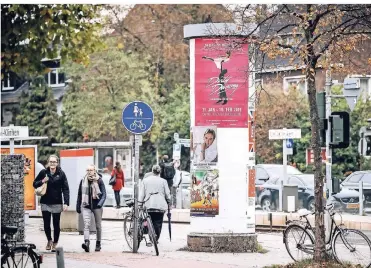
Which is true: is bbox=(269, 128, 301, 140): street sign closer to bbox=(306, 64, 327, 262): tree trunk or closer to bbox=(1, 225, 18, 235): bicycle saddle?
bbox=(306, 64, 327, 262): tree trunk

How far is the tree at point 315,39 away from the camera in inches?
569

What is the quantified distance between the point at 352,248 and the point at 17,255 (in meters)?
5.20

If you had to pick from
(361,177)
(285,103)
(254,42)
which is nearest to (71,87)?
(285,103)

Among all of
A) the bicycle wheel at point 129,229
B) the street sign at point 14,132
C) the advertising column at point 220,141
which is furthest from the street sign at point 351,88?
the bicycle wheel at point 129,229

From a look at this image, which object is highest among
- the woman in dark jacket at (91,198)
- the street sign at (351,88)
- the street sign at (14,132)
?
the street sign at (351,88)

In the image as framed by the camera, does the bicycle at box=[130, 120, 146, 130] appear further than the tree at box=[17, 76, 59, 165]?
No

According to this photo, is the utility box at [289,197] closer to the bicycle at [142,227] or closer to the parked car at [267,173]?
the parked car at [267,173]

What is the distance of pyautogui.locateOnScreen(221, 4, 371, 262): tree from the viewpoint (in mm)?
14453

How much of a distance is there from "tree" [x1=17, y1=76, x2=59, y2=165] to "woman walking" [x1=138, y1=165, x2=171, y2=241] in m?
34.7

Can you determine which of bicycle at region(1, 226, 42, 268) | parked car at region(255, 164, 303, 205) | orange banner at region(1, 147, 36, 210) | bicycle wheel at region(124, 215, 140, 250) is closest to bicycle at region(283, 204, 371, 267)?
bicycle wheel at region(124, 215, 140, 250)

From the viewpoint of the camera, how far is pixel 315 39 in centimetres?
1448

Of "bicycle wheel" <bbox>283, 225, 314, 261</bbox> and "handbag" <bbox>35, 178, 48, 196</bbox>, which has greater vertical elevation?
"handbag" <bbox>35, 178, 48, 196</bbox>

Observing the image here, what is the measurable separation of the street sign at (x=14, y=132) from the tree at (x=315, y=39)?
8874 mm

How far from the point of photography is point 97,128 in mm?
45625
